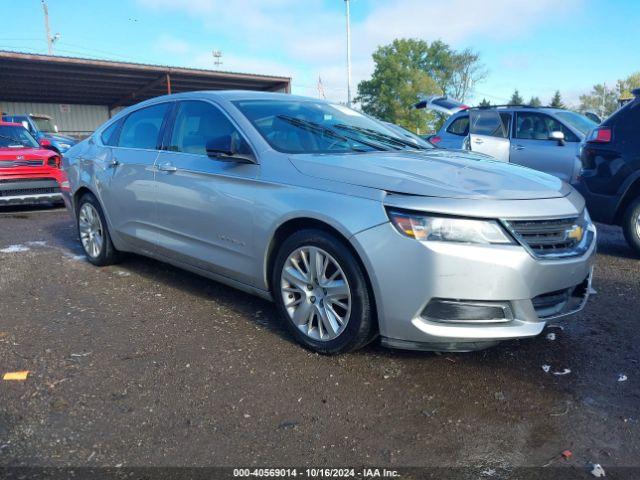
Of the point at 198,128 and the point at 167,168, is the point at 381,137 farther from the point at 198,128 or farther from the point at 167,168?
the point at 167,168

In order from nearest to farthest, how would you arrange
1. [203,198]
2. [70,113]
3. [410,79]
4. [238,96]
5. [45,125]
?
[203,198]
[238,96]
[45,125]
[70,113]
[410,79]

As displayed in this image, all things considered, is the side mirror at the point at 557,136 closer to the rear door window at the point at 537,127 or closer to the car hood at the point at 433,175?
the rear door window at the point at 537,127

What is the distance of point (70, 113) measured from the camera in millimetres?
34531

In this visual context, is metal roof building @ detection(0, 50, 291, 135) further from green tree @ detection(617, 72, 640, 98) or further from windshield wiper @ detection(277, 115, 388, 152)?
green tree @ detection(617, 72, 640, 98)

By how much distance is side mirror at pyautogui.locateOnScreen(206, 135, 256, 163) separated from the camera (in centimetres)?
360

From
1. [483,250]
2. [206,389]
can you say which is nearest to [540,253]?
[483,250]

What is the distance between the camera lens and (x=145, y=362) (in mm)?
3244

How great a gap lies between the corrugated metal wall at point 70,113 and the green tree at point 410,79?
33510 millimetres

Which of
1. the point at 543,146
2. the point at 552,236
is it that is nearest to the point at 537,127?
the point at 543,146

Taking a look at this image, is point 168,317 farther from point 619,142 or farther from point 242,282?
point 619,142

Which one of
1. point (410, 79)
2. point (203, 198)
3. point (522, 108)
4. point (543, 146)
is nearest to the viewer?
point (203, 198)

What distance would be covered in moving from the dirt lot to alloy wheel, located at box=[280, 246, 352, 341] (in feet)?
0.67

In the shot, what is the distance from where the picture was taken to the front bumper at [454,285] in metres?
2.73

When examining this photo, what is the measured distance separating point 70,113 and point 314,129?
35.1 metres
